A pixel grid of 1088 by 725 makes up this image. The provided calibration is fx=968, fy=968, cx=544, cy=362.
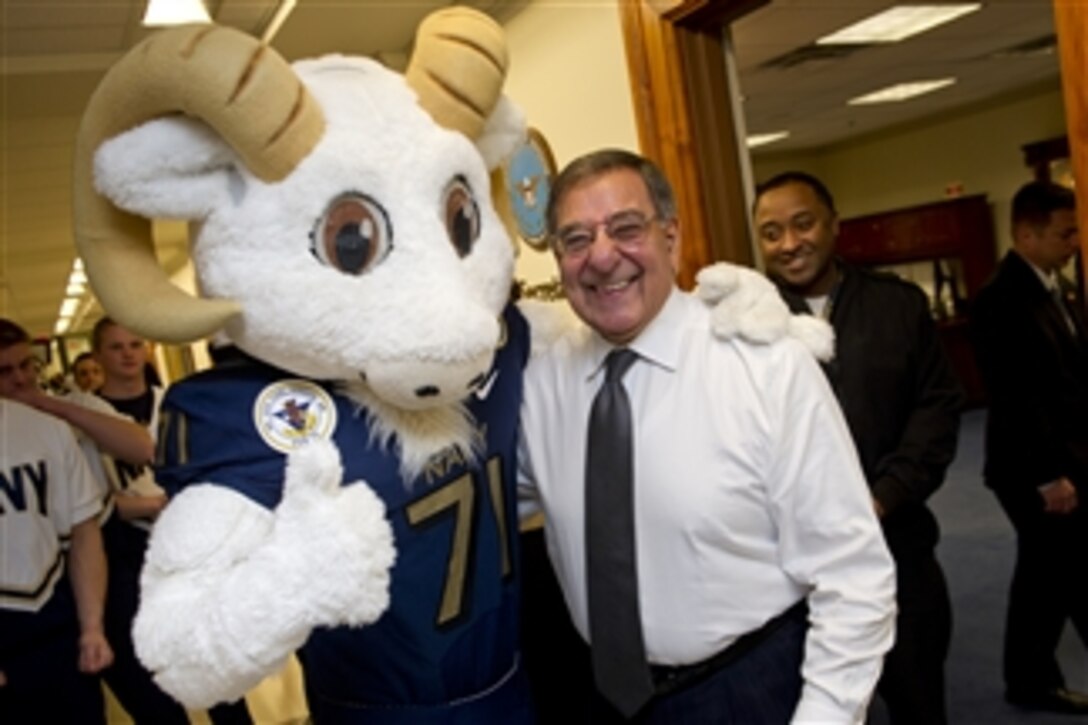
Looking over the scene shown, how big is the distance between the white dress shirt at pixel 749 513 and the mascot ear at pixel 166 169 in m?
0.67

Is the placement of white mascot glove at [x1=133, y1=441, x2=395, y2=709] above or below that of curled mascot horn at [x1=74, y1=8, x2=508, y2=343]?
below

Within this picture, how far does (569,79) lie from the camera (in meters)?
3.44

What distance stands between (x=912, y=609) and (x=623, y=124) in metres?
1.74

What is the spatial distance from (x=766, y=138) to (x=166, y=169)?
33.0 ft

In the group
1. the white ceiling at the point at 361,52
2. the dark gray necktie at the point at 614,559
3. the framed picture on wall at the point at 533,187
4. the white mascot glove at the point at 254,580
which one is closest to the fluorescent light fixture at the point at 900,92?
the white ceiling at the point at 361,52

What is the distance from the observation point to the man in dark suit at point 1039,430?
113 inches

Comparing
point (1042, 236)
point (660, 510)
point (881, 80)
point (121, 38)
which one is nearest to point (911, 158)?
point (881, 80)

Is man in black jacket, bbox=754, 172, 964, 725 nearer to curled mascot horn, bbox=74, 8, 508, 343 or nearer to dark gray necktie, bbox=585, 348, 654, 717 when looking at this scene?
dark gray necktie, bbox=585, 348, 654, 717

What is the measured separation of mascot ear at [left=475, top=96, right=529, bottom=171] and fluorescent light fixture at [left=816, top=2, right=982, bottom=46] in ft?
15.2

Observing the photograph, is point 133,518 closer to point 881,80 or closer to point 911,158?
point 881,80

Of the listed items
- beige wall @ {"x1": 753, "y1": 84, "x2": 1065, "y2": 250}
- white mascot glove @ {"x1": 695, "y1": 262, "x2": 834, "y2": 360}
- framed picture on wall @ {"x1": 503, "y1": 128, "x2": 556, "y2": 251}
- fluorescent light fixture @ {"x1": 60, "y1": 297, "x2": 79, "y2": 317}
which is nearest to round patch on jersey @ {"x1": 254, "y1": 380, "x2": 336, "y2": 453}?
white mascot glove @ {"x1": 695, "y1": 262, "x2": 834, "y2": 360}

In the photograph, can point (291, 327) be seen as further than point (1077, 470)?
No

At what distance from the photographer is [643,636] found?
1.45 m

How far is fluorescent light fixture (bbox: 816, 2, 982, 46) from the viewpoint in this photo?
566cm
